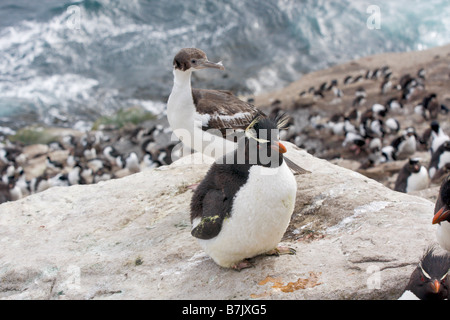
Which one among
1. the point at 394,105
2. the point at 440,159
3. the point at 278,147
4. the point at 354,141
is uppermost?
the point at 278,147

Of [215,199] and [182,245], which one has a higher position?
[215,199]

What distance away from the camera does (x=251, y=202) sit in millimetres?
4160

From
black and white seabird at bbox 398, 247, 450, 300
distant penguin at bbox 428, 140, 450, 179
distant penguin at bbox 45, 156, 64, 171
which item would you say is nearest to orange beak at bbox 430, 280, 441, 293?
black and white seabird at bbox 398, 247, 450, 300

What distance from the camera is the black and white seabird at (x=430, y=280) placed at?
3.58m

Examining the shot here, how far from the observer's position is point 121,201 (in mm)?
6195

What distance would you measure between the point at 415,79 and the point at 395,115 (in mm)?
2716

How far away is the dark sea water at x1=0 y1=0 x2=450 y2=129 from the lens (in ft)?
90.4

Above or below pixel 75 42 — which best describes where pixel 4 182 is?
below

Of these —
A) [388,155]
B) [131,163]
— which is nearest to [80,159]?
[131,163]

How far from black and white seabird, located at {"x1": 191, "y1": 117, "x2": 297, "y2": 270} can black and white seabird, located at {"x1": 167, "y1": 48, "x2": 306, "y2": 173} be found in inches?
93.7

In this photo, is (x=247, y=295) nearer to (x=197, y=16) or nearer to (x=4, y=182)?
(x=4, y=182)

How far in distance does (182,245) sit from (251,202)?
117 centimetres

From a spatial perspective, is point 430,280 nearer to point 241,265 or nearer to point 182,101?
point 241,265

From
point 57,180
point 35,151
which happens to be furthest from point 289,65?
point 57,180
